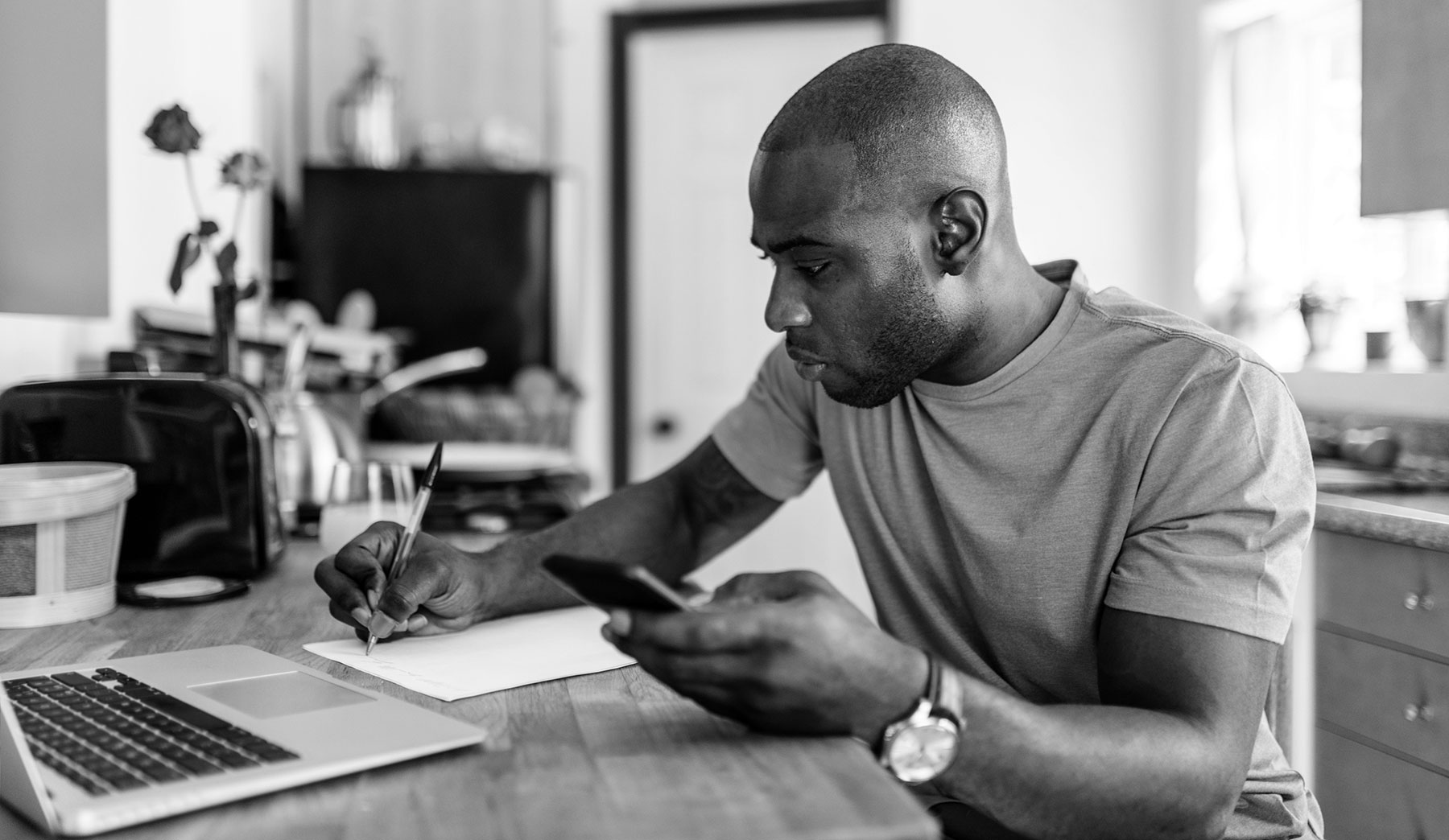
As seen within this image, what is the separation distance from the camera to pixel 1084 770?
0.88m

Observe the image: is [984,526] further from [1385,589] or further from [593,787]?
[1385,589]

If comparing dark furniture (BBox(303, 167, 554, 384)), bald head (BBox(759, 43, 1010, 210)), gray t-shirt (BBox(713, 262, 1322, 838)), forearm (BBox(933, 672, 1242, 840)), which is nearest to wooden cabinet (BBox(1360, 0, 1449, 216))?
gray t-shirt (BBox(713, 262, 1322, 838))

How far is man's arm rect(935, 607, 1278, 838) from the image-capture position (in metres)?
0.85

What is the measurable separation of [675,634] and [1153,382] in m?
0.61

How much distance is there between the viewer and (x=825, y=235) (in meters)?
1.19

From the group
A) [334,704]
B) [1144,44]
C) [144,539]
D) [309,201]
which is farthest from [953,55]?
[334,704]

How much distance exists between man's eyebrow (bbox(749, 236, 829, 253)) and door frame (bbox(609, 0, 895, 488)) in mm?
2959

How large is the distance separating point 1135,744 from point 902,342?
48cm

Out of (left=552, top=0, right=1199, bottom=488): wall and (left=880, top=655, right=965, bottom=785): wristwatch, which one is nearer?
(left=880, top=655, right=965, bottom=785): wristwatch

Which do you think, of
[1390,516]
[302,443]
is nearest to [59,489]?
[302,443]

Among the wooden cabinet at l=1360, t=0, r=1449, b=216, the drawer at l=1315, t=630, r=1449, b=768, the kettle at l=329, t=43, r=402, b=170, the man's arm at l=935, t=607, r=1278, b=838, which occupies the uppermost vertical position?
the kettle at l=329, t=43, r=402, b=170

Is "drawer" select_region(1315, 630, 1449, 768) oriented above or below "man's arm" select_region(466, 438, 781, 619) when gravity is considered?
below

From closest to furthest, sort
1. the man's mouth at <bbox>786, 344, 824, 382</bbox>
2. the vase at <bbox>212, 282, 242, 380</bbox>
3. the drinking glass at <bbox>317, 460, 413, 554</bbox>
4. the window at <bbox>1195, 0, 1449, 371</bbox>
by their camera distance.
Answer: the man's mouth at <bbox>786, 344, 824, 382</bbox> → the drinking glass at <bbox>317, 460, 413, 554</bbox> → the vase at <bbox>212, 282, 242, 380</bbox> → the window at <bbox>1195, 0, 1449, 371</bbox>

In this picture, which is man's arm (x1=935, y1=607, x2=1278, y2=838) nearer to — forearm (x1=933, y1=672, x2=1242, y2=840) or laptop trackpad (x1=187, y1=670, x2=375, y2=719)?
forearm (x1=933, y1=672, x2=1242, y2=840)
